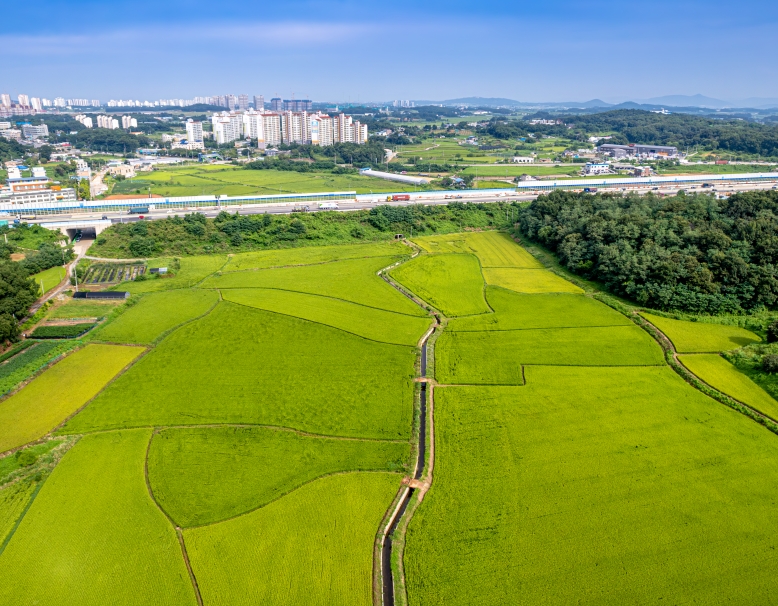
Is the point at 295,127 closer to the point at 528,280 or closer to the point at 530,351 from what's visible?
the point at 528,280

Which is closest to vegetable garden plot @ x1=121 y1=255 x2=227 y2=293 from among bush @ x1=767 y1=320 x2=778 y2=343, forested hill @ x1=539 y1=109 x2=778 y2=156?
bush @ x1=767 y1=320 x2=778 y2=343

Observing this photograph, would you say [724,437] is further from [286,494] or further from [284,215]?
[284,215]

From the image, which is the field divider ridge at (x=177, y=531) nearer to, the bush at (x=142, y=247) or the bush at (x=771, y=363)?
the bush at (x=771, y=363)

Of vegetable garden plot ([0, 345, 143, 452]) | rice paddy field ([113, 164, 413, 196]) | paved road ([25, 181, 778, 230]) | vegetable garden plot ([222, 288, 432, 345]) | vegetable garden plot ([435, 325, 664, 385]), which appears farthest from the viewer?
rice paddy field ([113, 164, 413, 196])

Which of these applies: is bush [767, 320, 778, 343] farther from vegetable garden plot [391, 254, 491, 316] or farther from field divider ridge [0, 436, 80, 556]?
field divider ridge [0, 436, 80, 556]

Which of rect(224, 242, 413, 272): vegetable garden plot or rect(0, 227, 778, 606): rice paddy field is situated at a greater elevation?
rect(224, 242, 413, 272): vegetable garden plot

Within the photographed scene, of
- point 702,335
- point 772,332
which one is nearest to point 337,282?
point 702,335
